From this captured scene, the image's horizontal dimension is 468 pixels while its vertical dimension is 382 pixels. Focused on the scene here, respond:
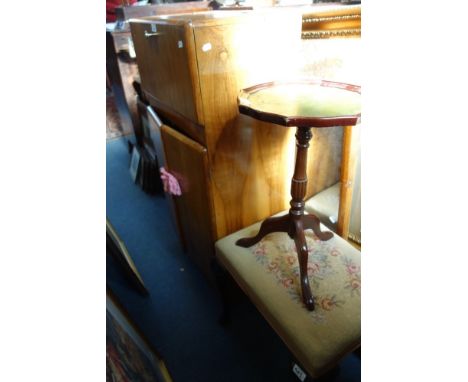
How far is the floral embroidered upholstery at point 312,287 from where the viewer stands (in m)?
0.84

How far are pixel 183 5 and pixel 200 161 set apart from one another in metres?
2.20

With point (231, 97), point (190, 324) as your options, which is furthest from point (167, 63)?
point (190, 324)

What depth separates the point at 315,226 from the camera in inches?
46.0

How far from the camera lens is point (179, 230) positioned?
6.12 feet

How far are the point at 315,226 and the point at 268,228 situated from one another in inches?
7.1

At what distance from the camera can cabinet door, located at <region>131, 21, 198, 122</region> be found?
3.41 ft

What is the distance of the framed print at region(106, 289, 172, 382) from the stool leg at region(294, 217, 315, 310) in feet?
1.73

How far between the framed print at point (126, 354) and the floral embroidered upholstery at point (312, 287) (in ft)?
1.29

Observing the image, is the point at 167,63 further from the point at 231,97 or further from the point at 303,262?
the point at 303,262

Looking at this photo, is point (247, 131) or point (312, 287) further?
point (247, 131)

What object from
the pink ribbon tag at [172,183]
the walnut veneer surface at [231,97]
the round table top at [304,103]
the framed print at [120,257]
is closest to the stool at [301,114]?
the round table top at [304,103]

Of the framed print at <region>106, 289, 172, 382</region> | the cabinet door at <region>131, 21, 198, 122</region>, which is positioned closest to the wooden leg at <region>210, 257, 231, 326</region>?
the framed print at <region>106, 289, 172, 382</region>
